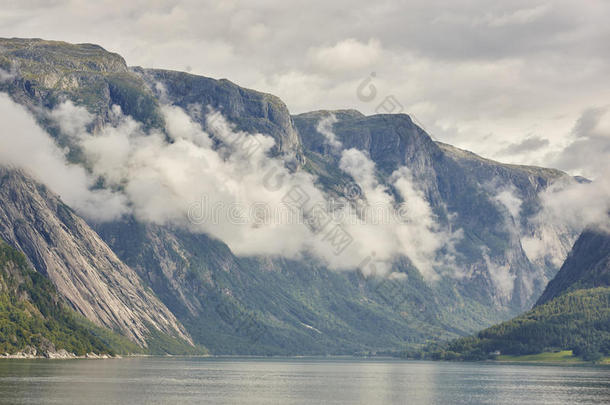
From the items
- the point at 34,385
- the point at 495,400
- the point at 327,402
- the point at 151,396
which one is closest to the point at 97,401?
the point at 151,396

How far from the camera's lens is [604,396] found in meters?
198

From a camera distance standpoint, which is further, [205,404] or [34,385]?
[34,385]

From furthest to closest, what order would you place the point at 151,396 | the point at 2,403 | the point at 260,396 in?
the point at 260,396
the point at 151,396
the point at 2,403

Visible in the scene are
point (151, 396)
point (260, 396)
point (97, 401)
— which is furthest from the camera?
point (260, 396)

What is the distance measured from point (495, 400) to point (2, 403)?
10874cm

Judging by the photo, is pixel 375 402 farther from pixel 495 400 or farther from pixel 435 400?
pixel 495 400

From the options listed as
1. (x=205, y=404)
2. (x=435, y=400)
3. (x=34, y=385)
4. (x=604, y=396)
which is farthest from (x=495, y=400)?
(x=34, y=385)

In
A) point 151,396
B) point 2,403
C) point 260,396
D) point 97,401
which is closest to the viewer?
point 2,403

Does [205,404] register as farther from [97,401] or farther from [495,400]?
[495,400]

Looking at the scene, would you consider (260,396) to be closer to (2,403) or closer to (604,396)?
(2,403)

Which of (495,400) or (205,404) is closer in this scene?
(205,404)

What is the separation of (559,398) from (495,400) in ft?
55.3

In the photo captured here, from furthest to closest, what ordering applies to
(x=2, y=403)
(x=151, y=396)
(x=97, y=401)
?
(x=151, y=396) < (x=97, y=401) < (x=2, y=403)

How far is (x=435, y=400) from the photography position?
7618 inches
